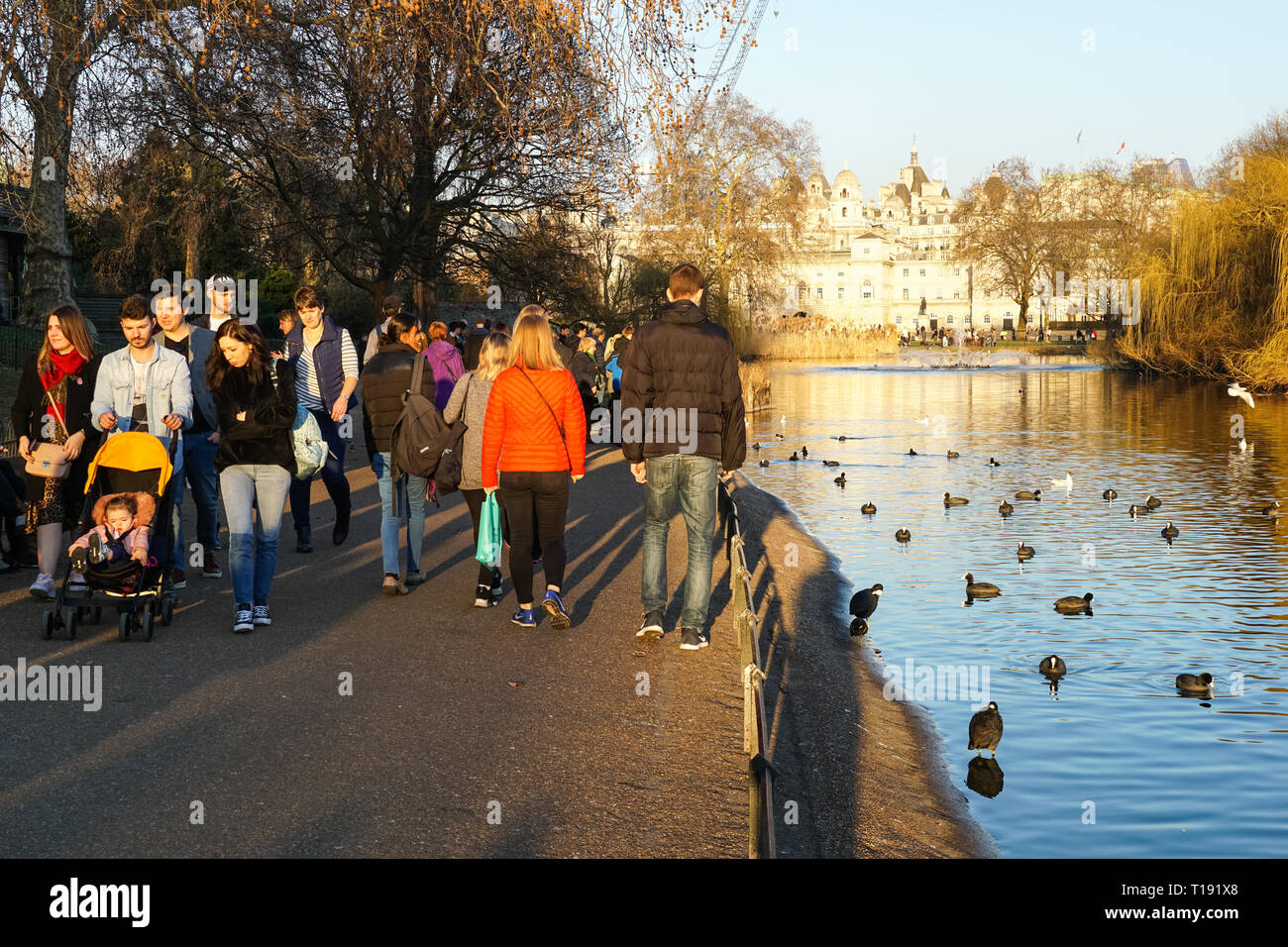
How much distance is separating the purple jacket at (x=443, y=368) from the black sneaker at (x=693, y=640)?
3659 mm

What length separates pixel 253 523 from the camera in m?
9.01

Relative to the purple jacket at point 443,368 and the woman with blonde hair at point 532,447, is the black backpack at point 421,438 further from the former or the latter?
the purple jacket at point 443,368

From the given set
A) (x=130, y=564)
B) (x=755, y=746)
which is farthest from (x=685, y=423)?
(x=130, y=564)

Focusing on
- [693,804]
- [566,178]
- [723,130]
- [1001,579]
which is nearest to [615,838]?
[693,804]

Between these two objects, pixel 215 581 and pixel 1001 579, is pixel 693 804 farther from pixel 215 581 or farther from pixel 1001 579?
pixel 1001 579

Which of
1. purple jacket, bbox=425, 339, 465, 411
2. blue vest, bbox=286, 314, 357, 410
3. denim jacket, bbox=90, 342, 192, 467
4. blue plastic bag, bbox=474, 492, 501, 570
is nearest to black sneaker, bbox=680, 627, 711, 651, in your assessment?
blue plastic bag, bbox=474, 492, 501, 570

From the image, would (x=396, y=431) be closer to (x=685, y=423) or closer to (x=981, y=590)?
(x=685, y=423)

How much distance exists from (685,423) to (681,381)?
10.7 inches

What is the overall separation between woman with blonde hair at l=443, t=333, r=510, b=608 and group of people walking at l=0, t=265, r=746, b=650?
Result: 0.01m

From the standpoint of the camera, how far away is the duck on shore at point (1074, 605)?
39.0ft

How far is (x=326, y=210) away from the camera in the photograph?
2680 centimetres

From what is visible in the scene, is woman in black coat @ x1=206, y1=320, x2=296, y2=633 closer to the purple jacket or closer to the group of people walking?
the group of people walking

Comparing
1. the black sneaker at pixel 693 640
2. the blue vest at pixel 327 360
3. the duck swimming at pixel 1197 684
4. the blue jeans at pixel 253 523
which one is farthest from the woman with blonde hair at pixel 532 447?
the duck swimming at pixel 1197 684
